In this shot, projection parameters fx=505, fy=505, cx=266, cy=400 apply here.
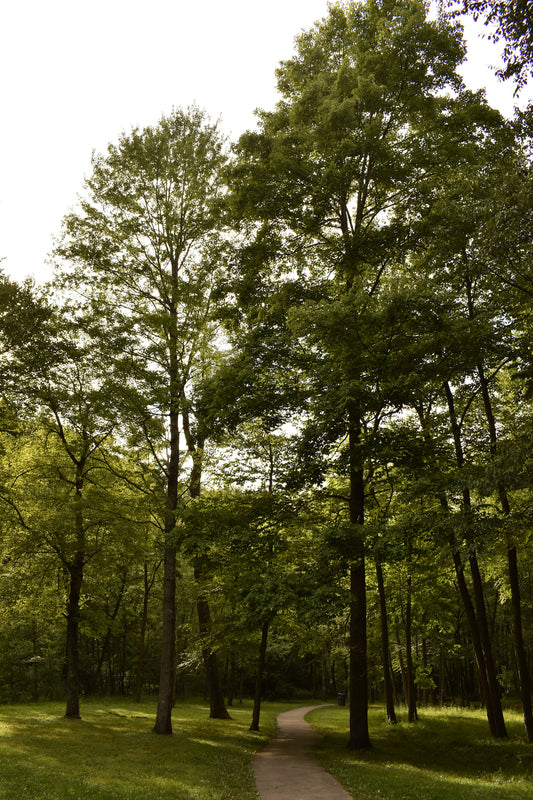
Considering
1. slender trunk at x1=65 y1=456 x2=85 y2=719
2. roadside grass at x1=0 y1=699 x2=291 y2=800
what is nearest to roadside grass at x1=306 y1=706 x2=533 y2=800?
roadside grass at x1=0 y1=699 x2=291 y2=800

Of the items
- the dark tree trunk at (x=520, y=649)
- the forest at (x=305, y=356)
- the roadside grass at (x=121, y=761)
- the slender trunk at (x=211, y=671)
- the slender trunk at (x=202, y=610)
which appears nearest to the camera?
the roadside grass at (x=121, y=761)

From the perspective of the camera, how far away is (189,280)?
18906mm

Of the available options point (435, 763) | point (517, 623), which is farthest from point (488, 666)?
point (435, 763)

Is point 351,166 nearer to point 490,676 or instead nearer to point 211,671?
point 490,676

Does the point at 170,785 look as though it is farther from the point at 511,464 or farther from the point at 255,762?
the point at 511,464

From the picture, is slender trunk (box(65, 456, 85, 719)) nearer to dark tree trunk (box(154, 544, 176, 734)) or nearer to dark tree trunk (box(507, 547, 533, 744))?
dark tree trunk (box(154, 544, 176, 734))

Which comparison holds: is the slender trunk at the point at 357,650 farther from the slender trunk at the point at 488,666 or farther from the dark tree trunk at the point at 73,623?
the dark tree trunk at the point at 73,623

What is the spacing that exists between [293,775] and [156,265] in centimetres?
1610

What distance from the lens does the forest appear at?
40.3 ft

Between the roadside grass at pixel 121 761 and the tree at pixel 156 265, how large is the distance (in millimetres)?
2705

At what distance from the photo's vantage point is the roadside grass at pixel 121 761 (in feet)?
29.1

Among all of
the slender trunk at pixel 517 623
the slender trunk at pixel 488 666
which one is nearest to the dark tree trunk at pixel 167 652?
the slender trunk at pixel 488 666

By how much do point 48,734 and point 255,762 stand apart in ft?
21.9

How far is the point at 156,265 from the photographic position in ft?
62.0
